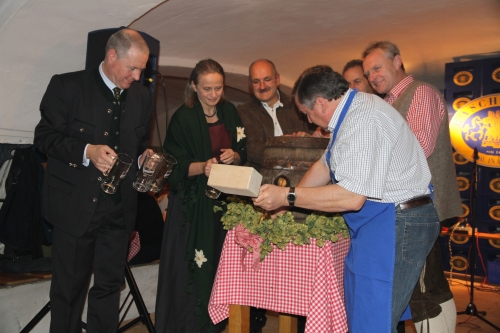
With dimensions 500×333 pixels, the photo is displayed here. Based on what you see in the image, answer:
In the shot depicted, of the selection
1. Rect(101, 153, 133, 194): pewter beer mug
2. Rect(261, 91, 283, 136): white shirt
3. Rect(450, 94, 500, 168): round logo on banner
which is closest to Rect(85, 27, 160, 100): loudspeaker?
Rect(261, 91, 283, 136): white shirt

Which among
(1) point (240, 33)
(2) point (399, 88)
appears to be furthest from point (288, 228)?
(1) point (240, 33)

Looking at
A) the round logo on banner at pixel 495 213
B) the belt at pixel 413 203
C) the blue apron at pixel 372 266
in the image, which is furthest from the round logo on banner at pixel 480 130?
the blue apron at pixel 372 266

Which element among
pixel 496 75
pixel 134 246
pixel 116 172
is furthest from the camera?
pixel 496 75

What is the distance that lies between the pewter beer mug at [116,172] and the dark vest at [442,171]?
136cm

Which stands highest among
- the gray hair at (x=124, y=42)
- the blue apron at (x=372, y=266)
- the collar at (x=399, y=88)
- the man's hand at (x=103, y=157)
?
the gray hair at (x=124, y=42)

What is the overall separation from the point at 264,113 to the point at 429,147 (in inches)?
49.4

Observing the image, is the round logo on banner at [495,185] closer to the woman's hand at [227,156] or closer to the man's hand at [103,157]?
the woman's hand at [227,156]

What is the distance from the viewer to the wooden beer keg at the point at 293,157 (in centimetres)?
262

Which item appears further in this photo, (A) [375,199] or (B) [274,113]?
(B) [274,113]

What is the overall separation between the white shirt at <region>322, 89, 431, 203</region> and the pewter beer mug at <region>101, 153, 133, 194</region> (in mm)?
875

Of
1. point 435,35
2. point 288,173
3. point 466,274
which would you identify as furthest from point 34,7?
point 466,274

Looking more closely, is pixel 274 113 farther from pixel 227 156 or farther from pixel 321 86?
pixel 321 86

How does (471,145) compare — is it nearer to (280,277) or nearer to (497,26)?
(497,26)

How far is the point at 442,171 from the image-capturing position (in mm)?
2541
